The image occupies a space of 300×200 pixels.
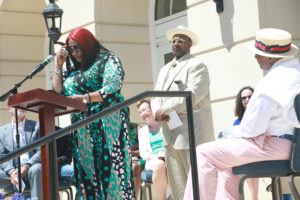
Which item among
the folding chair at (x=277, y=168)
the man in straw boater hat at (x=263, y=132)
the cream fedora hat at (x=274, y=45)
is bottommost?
the folding chair at (x=277, y=168)

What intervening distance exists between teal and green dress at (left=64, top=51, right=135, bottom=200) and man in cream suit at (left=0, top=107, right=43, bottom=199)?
5.54 feet

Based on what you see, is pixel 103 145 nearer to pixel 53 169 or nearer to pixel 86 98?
pixel 86 98

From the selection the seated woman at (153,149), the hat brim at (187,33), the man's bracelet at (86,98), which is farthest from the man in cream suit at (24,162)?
the man's bracelet at (86,98)

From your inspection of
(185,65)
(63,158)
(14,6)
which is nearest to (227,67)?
(185,65)

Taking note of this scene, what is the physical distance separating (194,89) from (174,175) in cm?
83

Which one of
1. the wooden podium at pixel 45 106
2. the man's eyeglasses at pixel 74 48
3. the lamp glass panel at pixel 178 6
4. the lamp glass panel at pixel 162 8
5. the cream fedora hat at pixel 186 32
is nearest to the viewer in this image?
the wooden podium at pixel 45 106

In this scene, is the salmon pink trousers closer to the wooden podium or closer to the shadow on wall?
the wooden podium

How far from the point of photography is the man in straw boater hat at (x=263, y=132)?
14.4 feet

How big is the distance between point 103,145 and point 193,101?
3.88 feet

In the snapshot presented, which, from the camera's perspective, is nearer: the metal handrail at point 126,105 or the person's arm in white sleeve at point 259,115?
the metal handrail at point 126,105

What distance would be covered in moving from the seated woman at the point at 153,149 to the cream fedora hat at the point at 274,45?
2.56 metres

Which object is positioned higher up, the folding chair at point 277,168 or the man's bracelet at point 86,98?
the man's bracelet at point 86,98

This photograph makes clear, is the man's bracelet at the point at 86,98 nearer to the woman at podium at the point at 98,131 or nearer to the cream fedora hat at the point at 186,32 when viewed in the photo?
the woman at podium at the point at 98,131

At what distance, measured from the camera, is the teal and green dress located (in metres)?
5.06
